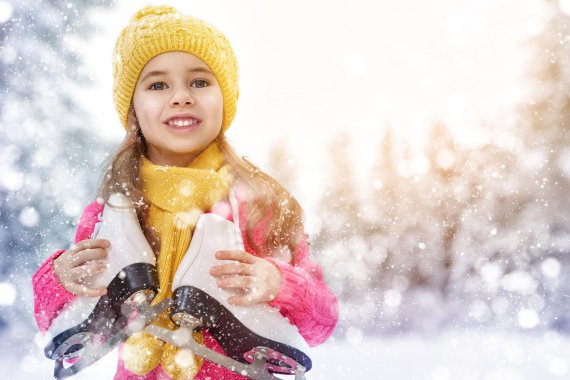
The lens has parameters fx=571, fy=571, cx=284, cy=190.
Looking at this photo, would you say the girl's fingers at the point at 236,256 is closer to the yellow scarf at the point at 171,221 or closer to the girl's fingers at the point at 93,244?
the yellow scarf at the point at 171,221

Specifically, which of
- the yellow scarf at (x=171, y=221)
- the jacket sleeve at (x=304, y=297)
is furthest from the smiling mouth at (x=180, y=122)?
the jacket sleeve at (x=304, y=297)

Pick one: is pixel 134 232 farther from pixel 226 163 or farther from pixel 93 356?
pixel 226 163

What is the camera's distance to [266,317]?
3.83ft

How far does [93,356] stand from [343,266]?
1.64 meters

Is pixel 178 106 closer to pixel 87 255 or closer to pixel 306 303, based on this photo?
pixel 87 255

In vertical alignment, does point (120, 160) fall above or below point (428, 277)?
below

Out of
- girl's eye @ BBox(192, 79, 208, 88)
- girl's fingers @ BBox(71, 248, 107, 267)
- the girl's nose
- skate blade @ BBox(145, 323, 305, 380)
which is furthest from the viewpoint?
girl's eye @ BBox(192, 79, 208, 88)

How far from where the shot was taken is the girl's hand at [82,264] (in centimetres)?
116

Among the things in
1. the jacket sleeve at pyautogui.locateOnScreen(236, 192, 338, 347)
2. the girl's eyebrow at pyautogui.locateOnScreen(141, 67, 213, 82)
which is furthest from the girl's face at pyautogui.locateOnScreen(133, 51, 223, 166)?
the jacket sleeve at pyautogui.locateOnScreen(236, 192, 338, 347)

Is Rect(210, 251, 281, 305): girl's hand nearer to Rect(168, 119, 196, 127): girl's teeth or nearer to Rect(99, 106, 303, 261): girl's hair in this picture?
Rect(99, 106, 303, 261): girl's hair

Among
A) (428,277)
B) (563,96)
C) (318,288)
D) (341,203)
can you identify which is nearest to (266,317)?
(318,288)

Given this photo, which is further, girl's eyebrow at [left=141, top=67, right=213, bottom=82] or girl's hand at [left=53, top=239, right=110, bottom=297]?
girl's eyebrow at [left=141, top=67, right=213, bottom=82]

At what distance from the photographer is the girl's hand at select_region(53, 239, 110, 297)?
1.16 m

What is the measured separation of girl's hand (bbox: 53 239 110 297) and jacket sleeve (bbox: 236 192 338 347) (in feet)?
1.15
